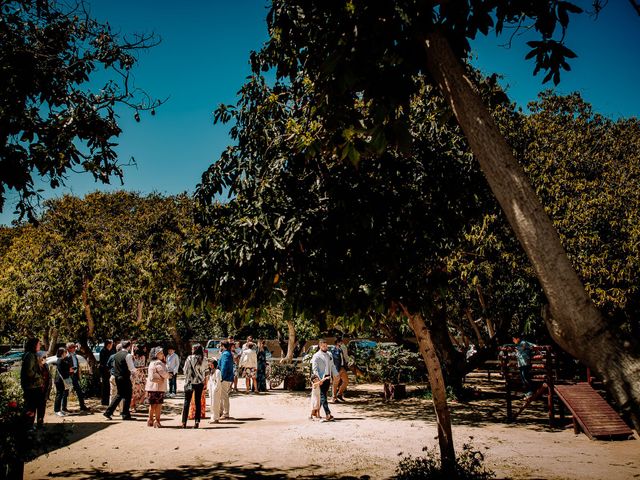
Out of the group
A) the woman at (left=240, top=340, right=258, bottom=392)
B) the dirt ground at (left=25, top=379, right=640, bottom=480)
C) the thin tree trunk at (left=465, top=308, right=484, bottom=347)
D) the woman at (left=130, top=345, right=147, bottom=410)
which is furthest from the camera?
the thin tree trunk at (left=465, top=308, right=484, bottom=347)

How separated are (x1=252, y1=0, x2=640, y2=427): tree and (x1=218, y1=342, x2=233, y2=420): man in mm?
9027

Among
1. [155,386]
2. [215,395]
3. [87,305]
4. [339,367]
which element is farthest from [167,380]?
[339,367]

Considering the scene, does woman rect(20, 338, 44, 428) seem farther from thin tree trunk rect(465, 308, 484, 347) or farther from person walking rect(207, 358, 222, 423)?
thin tree trunk rect(465, 308, 484, 347)

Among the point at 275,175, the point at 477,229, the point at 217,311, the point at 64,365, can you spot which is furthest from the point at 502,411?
the point at 64,365

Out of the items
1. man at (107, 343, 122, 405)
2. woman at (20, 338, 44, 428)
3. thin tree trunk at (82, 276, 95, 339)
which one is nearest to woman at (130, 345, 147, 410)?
man at (107, 343, 122, 405)

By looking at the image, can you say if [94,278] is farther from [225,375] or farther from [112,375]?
[225,375]

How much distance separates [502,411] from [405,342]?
5.90 m

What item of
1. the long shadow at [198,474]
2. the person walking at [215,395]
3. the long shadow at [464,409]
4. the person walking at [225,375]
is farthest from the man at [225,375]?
the long shadow at [198,474]

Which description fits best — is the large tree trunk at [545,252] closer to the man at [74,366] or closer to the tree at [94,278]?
the tree at [94,278]

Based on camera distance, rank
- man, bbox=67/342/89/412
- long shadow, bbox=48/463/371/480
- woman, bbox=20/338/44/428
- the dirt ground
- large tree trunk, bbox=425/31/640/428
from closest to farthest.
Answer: large tree trunk, bbox=425/31/640/428
long shadow, bbox=48/463/371/480
the dirt ground
woman, bbox=20/338/44/428
man, bbox=67/342/89/412

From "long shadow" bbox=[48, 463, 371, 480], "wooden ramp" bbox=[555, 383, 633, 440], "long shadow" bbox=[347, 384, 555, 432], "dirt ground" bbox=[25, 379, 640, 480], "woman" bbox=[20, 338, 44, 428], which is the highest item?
"woman" bbox=[20, 338, 44, 428]

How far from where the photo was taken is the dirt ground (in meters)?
7.38

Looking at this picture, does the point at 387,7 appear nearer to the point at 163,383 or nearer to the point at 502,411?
the point at 163,383

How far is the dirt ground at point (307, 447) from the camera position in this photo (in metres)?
7.38
